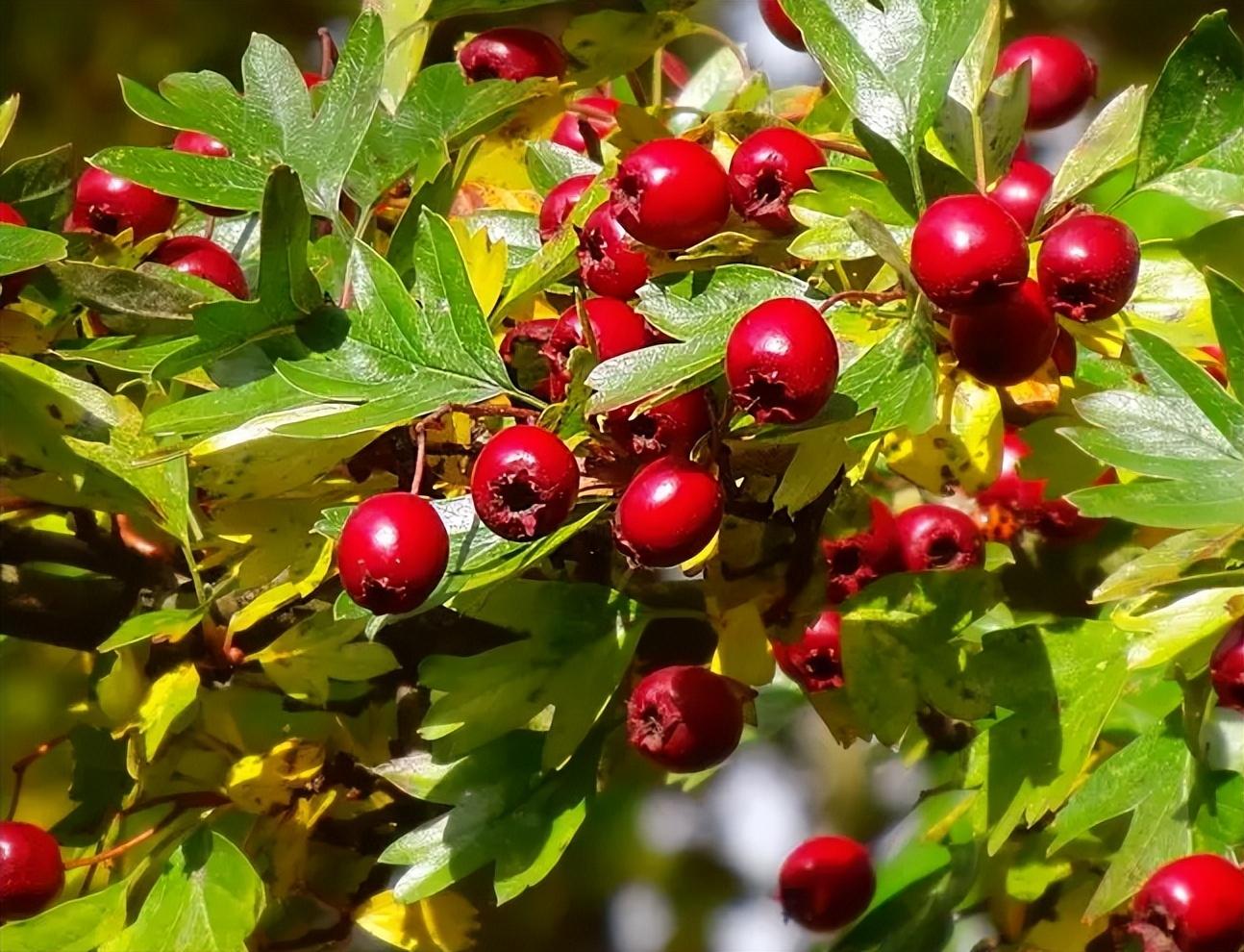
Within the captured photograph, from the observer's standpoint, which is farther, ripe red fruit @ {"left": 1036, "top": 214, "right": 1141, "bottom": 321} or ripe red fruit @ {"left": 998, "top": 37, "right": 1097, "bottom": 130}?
ripe red fruit @ {"left": 998, "top": 37, "right": 1097, "bottom": 130}

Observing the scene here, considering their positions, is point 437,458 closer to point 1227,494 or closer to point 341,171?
point 341,171

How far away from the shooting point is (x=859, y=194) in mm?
685

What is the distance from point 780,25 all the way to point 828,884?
589 mm

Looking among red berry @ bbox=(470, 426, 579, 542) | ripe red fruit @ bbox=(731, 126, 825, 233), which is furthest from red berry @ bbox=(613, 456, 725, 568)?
ripe red fruit @ bbox=(731, 126, 825, 233)

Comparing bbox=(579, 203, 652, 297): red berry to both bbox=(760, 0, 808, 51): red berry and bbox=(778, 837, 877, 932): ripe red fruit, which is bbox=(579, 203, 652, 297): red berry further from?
bbox=(778, 837, 877, 932): ripe red fruit

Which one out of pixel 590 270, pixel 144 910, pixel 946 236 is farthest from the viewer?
pixel 144 910

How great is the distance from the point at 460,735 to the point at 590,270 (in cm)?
24

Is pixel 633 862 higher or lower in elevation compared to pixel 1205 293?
lower

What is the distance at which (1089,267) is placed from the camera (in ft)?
2.15

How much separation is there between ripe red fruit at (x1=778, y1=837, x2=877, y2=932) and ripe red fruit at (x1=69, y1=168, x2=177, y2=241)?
0.63 meters

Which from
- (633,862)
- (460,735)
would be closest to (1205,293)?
(460,735)

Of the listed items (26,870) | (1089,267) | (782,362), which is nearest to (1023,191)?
(1089,267)

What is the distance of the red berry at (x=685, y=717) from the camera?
768mm

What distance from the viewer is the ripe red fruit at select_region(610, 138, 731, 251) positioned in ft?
2.25
